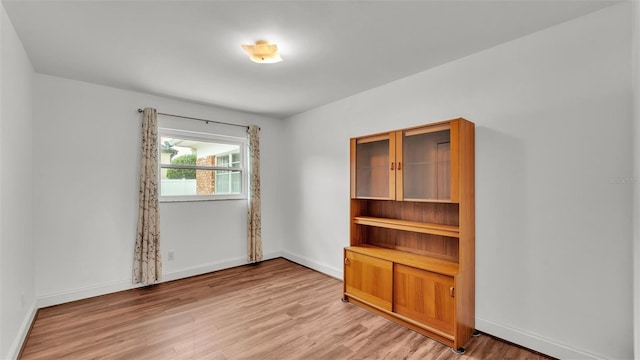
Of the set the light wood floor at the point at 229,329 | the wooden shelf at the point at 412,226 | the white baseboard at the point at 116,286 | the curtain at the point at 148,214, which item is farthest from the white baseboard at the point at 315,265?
the curtain at the point at 148,214

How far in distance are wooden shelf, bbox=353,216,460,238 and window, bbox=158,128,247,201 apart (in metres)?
2.26

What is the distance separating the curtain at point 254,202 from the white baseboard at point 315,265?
0.52 metres

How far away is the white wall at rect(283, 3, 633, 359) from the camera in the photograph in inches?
74.9

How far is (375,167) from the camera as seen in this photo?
3.10 metres

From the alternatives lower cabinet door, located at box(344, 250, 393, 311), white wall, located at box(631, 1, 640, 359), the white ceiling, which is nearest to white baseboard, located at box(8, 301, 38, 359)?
the white ceiling

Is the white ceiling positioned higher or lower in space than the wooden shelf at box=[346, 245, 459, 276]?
higher

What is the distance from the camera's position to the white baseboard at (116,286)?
3.08 metres

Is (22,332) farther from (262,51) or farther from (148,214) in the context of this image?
(262,51)

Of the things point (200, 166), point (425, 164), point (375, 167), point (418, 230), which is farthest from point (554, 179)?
point (200, 166)

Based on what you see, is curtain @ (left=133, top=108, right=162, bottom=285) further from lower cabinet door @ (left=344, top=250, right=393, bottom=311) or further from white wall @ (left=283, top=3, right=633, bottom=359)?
white wall @ (left=283, top=3, right=633, bottom=359)

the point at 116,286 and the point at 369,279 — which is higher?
the point at 369,279

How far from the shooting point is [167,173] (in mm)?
3975

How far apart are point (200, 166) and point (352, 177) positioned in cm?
236

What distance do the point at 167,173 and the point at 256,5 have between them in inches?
115
